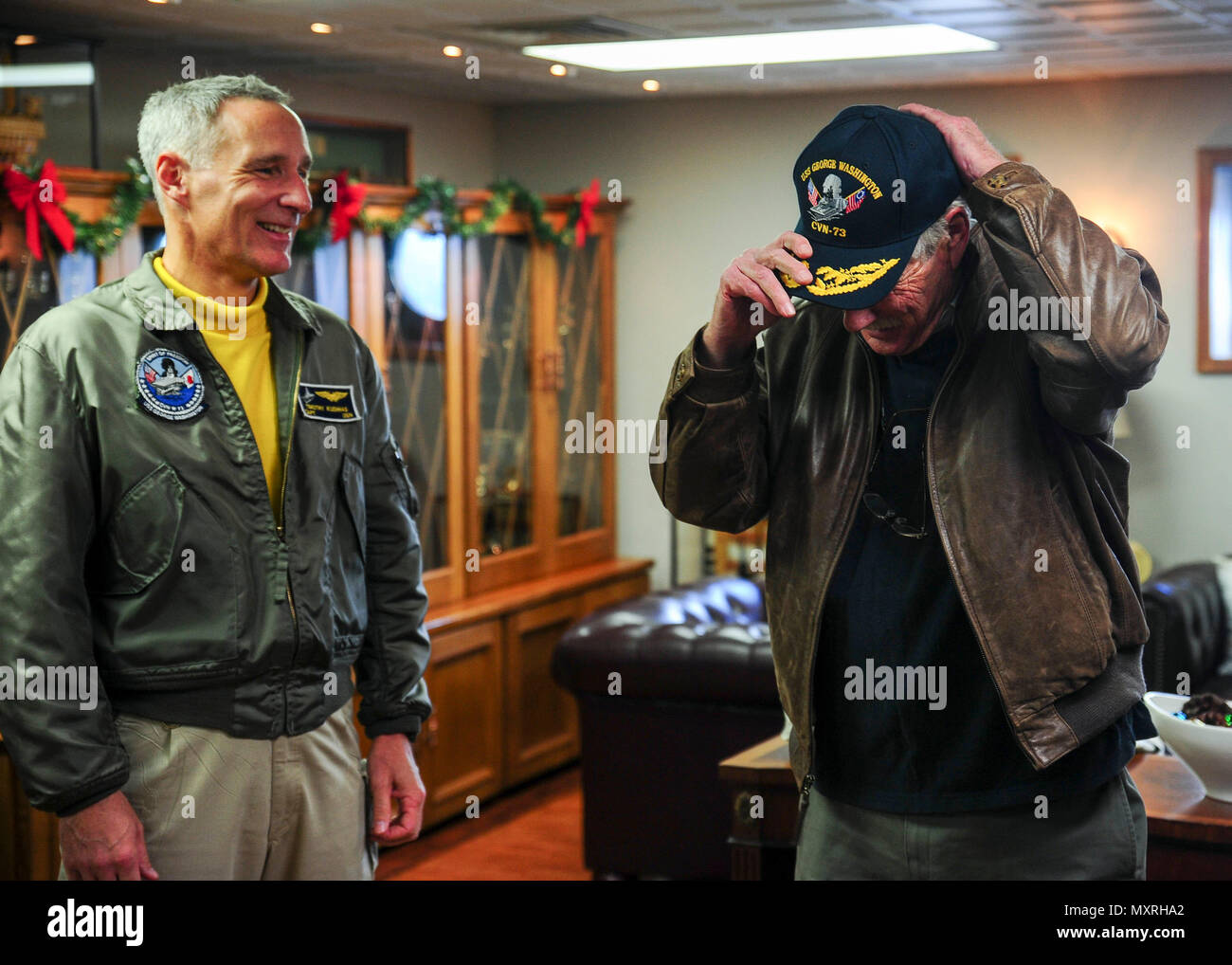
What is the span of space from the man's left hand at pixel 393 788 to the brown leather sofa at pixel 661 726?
159 cm

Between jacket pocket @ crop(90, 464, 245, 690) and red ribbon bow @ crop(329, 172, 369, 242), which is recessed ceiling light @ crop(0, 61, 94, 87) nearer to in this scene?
red ribbon bow @ crop(329, 172, 369, 242)

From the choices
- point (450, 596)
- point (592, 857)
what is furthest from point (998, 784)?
point (450, 596)

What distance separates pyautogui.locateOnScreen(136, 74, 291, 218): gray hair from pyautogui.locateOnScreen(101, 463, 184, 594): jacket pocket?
14.7 inches

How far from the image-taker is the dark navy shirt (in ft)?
4.67

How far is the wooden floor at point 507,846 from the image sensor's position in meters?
3.89

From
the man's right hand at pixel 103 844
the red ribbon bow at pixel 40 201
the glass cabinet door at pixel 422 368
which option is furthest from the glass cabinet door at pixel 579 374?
the man's right hand at pixel 103 844

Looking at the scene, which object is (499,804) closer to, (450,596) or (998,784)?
(450,596)

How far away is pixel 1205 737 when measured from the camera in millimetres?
2029

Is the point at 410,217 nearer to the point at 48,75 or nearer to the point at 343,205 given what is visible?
the point at 343,205

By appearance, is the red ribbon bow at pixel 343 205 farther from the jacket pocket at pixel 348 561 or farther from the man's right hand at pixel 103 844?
the man's right hand at pixel 103 844

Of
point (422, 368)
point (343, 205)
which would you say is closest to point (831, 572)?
point (343, 205)

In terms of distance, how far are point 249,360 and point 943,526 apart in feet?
2.97

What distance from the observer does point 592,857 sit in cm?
371

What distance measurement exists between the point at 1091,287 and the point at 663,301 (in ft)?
14.2
